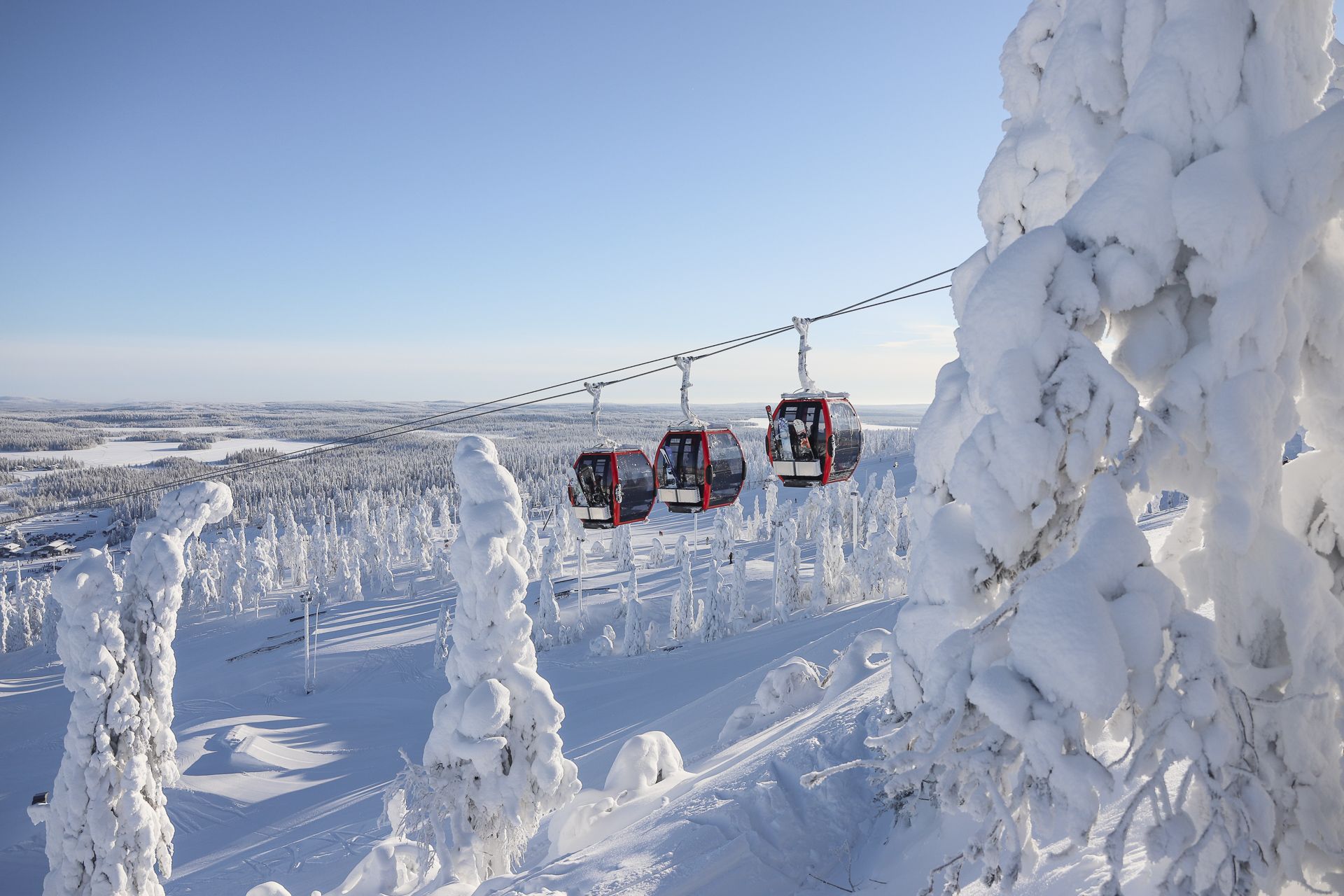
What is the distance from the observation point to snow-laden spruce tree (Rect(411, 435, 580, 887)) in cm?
1038

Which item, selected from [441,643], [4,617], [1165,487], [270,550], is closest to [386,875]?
[1165,487]

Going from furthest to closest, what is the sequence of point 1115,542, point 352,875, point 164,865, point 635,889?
point 352,875
point 164,865
point 635,889
point 1115,542

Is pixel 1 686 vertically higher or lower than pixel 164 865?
lower

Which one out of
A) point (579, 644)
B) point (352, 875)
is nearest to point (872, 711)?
point (352, 875)

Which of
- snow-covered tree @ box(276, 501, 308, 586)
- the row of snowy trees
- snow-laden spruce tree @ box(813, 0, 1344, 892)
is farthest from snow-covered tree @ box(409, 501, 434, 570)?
snow-laden spruce tree @ box(813, 0, 1344, 892)

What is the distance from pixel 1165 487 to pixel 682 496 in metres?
6.49

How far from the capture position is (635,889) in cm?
585

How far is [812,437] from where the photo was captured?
8016 mm

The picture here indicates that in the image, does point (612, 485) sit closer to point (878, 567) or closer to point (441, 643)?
point (441, 643)

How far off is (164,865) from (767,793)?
10.2 metres

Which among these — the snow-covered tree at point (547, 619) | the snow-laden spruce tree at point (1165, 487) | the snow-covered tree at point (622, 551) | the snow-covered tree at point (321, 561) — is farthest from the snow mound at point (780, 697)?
the snow-covered tree at point (321, 561)

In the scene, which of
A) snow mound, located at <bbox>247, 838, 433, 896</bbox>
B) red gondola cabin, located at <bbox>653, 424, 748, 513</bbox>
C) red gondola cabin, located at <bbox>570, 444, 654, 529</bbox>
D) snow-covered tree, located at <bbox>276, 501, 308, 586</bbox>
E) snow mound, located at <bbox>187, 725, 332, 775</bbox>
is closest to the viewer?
red gondola cabin, located at <bbox>653, 424, 748, 513</bbox>

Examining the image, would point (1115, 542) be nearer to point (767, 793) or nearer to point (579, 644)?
point (767, 793)

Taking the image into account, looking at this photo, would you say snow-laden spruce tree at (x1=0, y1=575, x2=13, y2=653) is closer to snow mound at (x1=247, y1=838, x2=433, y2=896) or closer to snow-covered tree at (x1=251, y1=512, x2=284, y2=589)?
snow-covered tree at (x1=251, y1=512, x2=284, y2=589)
